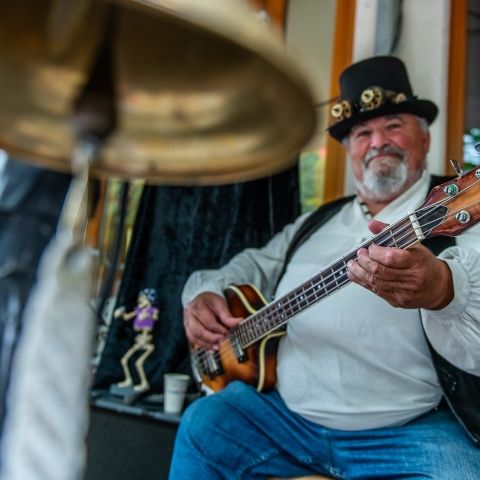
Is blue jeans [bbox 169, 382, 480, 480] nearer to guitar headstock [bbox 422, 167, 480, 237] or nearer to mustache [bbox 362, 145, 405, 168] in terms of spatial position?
guitar headstock [bbox 422, 167, 480, 237]

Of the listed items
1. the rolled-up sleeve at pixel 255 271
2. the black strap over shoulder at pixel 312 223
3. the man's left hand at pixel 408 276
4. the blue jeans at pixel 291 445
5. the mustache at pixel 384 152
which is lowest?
the blue jeans at pixel 291 445

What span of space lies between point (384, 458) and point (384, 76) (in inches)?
36.4

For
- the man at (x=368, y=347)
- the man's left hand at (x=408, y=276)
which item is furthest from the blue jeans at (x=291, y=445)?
the man's left hand at (x=408, y=276)

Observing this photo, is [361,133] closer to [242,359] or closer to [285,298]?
[285,298]

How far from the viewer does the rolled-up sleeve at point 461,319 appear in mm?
811

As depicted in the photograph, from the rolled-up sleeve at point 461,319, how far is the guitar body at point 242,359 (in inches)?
15.6

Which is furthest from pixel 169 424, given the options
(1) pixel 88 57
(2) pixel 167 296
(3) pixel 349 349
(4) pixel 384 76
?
(1) pixel 88 57

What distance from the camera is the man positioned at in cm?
83

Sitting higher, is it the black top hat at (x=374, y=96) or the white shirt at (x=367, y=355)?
the black top hat at (x=374, y=96)

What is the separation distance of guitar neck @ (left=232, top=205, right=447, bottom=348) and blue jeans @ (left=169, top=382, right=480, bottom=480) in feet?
0.49

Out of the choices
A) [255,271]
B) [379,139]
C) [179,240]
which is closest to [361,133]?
[379,139]

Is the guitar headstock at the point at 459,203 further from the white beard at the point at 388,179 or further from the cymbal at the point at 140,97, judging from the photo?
the cymbal at the point at 140,97

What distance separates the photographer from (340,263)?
98cm

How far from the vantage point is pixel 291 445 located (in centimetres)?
104
